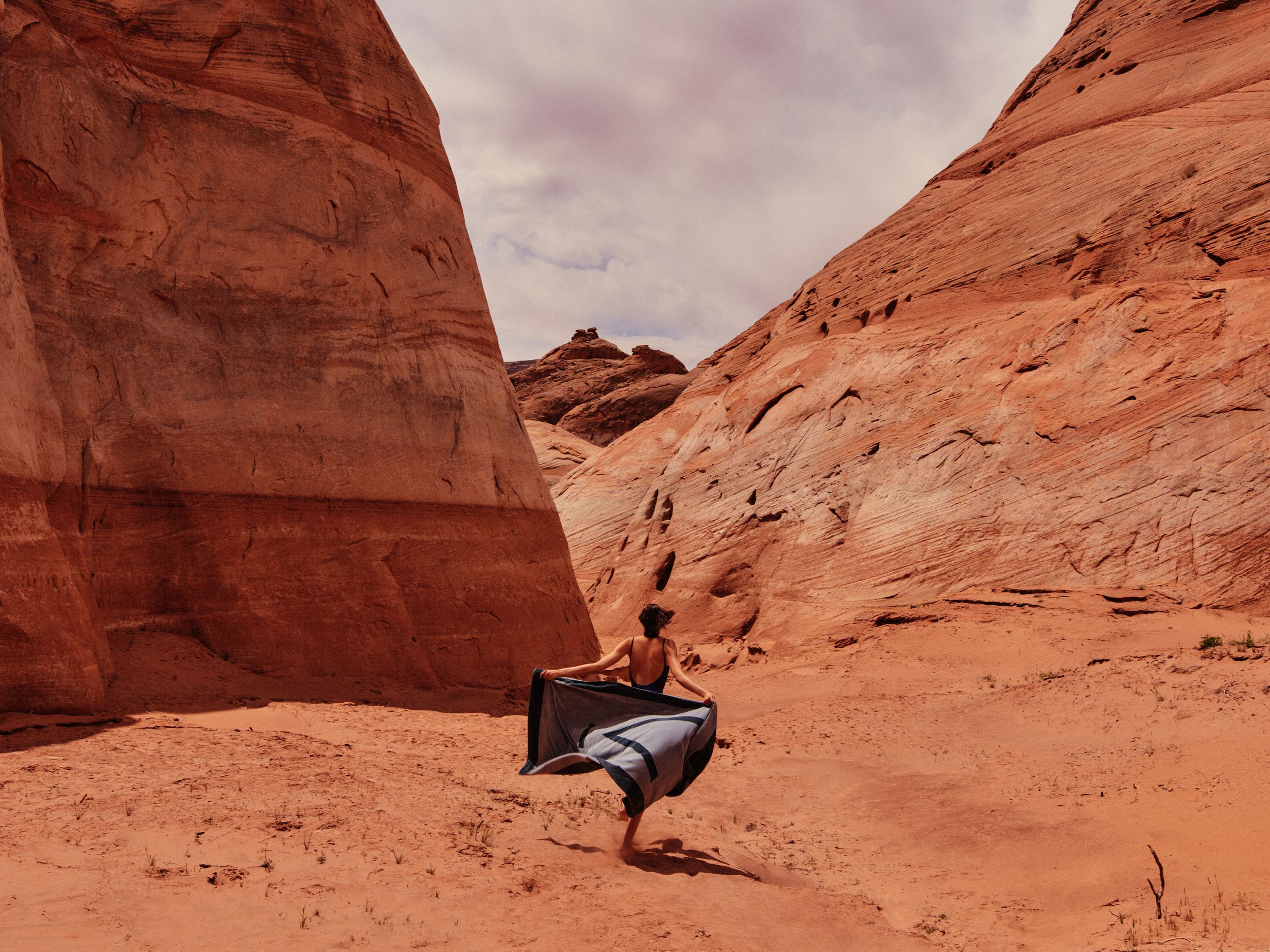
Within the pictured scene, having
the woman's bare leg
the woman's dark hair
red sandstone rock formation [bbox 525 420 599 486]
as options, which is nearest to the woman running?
the woman's dark hair

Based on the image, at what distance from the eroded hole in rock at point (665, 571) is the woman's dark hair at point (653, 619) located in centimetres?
1056

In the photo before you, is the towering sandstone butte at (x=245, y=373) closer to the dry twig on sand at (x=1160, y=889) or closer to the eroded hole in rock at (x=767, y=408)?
the eroded hole in rock at (x=767, y=408)

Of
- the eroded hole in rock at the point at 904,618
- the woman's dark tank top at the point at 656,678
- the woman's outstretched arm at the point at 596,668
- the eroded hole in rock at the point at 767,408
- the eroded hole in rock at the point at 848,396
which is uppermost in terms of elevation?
the eroded hole in rock at the point at 767,408

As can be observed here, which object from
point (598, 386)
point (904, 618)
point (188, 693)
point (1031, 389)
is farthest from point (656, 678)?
point (598, 386)

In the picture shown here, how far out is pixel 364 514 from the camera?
9906 mm

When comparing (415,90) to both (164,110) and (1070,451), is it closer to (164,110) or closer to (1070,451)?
(164,110)

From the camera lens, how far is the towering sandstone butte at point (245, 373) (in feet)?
26.3

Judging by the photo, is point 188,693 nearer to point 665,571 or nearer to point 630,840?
point 630,840

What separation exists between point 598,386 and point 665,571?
82.4ft

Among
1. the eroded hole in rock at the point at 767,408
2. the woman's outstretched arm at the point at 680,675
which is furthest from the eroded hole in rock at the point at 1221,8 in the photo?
the woman's outstretched arm at the point at 680,675

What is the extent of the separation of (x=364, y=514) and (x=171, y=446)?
2041 millimetres

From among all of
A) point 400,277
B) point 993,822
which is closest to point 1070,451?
point 993,822

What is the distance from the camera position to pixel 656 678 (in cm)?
578

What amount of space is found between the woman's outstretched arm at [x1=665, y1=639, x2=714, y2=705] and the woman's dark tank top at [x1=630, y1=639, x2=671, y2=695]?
0.11 feet
